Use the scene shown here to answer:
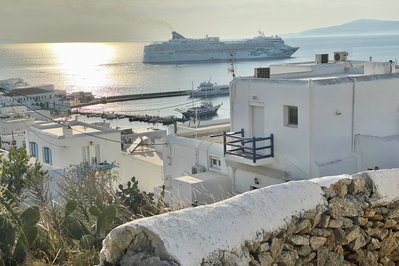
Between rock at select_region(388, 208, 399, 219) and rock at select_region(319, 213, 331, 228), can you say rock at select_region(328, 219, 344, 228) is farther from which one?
rock at select_region(388, 208, 399, 219)

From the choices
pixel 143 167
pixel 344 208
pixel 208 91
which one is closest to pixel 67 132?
pixel 143 167

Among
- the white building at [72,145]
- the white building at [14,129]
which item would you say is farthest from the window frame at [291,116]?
the white building at [14,129]

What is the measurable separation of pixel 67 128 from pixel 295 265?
2201 centimetres

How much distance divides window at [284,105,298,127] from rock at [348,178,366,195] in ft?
28.7

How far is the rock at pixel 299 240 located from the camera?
5277 mm

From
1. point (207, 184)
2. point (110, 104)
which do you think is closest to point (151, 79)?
point (110, 104)

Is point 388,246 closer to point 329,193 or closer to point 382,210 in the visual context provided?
point 382,210

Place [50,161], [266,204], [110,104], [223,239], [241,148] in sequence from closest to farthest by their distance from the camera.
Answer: [223,239] → [266,204] → [241,148] → [50,161] → [110,104]

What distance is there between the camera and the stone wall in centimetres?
440

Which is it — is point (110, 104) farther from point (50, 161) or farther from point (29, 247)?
point (29, 247)

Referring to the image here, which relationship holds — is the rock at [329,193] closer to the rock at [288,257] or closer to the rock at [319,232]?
the rock at [319,232]

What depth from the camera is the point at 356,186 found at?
19.6ft

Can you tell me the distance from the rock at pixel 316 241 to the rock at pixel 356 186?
0.68 metres

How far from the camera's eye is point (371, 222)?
6016 millimetres
